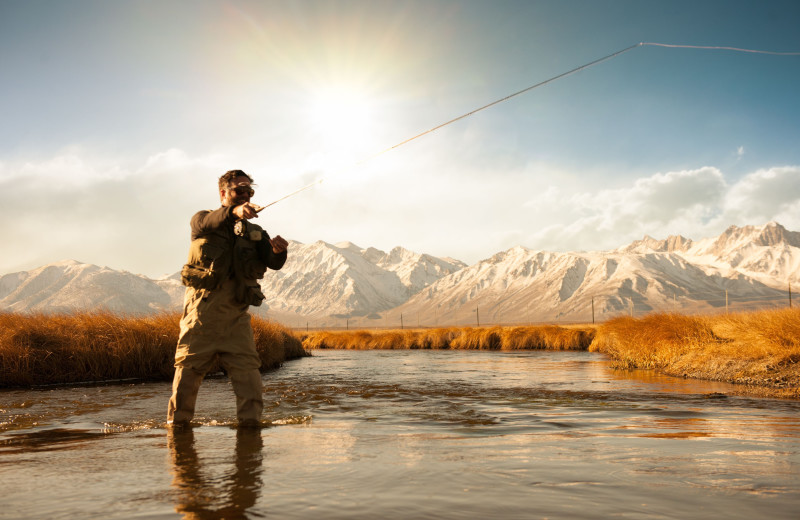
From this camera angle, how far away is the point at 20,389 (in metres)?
10.4

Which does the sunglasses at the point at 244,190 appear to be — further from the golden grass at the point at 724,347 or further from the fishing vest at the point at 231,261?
the golden grass at the point at 724,347

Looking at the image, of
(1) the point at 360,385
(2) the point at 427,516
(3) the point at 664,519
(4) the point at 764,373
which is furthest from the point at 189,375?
(4) the point at 764,373

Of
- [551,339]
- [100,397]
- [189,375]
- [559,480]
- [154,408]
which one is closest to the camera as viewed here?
[559,480]

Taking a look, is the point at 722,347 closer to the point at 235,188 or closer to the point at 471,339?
the point at 235,188

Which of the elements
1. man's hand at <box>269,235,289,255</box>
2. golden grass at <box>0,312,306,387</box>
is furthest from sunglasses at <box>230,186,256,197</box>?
golden grass at <box>0,312,306,387</box>

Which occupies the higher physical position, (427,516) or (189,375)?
(189,375)

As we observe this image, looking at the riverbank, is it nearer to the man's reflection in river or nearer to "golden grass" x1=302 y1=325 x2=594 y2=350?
"golden grass" x1=302 y1=325 x2=594 y2=350

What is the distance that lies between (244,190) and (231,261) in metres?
0.69

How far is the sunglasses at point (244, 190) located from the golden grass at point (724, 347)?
8.44 metres

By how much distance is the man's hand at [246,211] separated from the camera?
4.89m

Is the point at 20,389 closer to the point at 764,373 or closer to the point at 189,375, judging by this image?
the point at 189,375

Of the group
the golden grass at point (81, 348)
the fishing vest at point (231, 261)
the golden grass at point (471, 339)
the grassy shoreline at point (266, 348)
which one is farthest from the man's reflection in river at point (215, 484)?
the golden grass at point (471, 339)

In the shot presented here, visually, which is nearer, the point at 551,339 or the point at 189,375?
the point at 189,375

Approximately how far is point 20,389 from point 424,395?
748 cm
